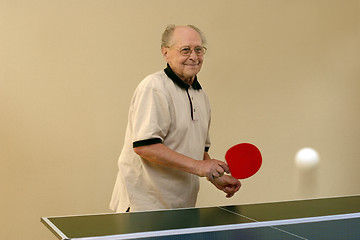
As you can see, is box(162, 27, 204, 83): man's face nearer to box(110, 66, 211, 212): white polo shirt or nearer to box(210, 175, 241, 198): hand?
box(110, 66, 211, 212): white polo shirt

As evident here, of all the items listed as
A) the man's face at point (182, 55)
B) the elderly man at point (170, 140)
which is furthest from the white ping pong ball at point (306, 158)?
the man's face at point (182, 55)

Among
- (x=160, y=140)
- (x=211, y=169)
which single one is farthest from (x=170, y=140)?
(x=211, y=169)

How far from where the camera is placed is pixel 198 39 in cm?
257

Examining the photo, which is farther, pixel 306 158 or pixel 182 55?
pixel 306 158

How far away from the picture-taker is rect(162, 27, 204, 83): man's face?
2533 mm

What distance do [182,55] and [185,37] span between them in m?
0.09

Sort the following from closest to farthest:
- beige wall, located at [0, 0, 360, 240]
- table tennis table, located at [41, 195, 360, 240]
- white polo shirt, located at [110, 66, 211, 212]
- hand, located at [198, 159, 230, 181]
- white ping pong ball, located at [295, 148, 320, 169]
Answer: table tennis table, located at [41, 195, 360, 240] → hand, located at [198, 159, 230, 181] → white polo shirt, located at [110, 66, 211, 212] → beige wall, located at [0, 0, 360, 240] → white ping pong ball, located at [295, 148, 320, 169]

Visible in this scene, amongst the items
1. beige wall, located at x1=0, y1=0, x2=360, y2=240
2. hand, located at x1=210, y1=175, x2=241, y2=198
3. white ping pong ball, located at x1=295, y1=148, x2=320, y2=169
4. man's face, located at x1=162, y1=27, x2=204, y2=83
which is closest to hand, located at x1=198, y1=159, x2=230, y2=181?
hand, located at x1=210, y1=175, x2=241, y2=198

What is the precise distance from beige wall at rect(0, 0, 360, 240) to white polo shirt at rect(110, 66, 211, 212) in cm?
152

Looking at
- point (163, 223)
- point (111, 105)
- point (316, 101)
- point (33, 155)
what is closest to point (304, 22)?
point (316, 101)

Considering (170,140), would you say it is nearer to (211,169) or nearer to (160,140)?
(160,140)

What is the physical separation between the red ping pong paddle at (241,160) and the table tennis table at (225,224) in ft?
0.48

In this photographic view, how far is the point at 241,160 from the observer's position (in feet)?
7.64

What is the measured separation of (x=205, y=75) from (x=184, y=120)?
1.97 metres
